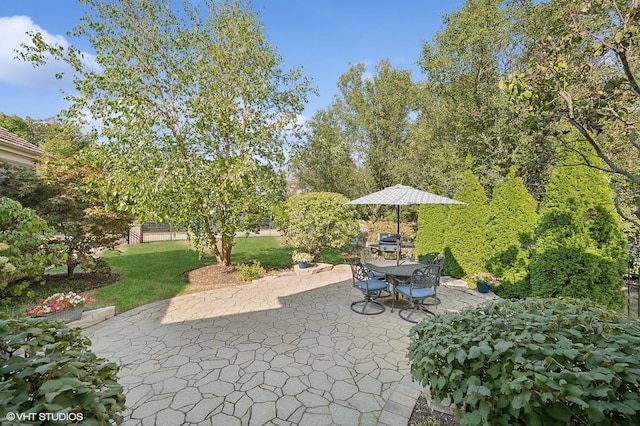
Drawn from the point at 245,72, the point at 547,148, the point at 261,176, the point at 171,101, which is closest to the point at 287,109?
the point at 245,72

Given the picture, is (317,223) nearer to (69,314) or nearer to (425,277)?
(425,277)

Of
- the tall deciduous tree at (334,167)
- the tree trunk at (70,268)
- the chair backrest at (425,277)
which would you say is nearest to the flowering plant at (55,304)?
the tree trunk at (70,268)

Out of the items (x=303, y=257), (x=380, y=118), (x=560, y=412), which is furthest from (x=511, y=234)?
(x=380, y=118)

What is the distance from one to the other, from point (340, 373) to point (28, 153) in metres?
9.80

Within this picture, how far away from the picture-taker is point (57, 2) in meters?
6.73

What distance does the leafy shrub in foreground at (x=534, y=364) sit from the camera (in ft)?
4.83

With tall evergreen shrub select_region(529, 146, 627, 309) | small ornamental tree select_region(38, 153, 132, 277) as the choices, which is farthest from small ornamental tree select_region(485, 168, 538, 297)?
small ornamental tree select_region(38, 153, 132, 277)

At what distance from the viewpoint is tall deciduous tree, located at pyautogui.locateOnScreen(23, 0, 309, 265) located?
6.80m

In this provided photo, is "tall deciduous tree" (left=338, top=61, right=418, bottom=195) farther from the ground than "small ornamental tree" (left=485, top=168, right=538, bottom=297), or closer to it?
farther from the ground

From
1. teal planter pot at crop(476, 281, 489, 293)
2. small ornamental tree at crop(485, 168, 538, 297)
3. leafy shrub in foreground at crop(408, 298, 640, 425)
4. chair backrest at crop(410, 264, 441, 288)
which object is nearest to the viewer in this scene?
leafy shrub in foreground at crop(408, 298, 640, 425)

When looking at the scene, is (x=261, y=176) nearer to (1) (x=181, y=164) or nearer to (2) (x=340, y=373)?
(1) (x=181, y=164)

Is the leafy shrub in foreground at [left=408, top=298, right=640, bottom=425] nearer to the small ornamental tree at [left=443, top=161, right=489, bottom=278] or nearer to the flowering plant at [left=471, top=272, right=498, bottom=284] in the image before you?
the flowering plant at [left=471, top=272, right=498, bottom=284]

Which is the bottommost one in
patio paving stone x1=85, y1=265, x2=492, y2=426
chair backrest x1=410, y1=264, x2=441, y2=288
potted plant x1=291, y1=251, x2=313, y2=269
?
patio paving stone x1=85, y1=265, x2=492, y2=426

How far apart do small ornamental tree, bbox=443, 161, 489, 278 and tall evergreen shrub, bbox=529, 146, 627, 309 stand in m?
1.93
